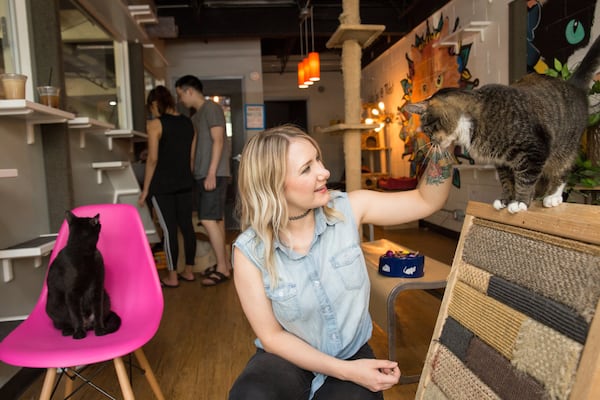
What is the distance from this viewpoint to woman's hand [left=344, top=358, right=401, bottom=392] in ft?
3.57

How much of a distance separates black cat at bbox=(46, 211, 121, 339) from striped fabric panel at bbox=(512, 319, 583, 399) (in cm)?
130

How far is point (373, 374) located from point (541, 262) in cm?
48

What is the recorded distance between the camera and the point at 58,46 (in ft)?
7.89

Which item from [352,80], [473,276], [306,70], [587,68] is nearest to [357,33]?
[352,80]

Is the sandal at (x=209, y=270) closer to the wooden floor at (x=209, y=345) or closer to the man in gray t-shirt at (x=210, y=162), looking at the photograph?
the man in gray t-shirt at (x=210, y=162)

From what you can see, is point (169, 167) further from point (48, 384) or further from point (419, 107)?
point (419, 107)

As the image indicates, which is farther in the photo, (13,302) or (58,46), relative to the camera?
(58,46)

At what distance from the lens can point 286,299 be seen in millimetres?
1185

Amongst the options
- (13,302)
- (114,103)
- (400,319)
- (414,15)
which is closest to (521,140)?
(400,319)

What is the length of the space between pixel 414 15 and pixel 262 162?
5.46m

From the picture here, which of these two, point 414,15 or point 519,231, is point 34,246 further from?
point 414,15

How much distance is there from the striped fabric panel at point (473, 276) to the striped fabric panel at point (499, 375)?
11 cm

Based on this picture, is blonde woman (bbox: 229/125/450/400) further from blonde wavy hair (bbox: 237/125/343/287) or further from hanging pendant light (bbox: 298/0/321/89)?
hanging pendant light (bbox: 298/0/321/89)

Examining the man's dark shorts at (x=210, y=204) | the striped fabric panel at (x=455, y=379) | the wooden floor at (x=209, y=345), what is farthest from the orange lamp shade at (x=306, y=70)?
the striped fabric panel at (x=455, y=379)
